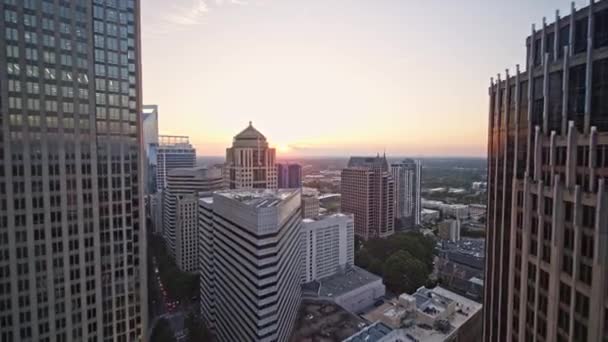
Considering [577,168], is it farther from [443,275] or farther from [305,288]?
[443,275]

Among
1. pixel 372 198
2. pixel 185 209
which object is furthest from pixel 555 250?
pixel 372 198

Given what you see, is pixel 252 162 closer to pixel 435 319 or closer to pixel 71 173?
pixel 71 173

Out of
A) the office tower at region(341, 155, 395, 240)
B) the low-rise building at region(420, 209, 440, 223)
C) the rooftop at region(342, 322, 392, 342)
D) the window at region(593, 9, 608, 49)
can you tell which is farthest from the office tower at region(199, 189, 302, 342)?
the low-rise building at region(420, 209, 440, 223)

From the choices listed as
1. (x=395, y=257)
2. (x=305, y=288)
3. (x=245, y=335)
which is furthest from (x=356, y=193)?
(x=245, y=335)

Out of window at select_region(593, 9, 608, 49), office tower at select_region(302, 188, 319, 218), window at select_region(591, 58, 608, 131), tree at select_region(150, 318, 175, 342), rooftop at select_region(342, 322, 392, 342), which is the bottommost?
tree at select_region(150, 318, 175, 342)

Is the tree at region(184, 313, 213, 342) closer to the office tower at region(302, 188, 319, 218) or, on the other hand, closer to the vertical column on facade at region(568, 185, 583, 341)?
the vertical column on facade at region(568, 185, 583, 341)

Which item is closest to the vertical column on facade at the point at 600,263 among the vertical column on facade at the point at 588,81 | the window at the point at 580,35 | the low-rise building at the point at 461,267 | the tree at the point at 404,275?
the vertical column on facade at the point at 588,81
